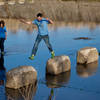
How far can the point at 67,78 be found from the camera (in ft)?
32.0

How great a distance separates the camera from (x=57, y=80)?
371 inches

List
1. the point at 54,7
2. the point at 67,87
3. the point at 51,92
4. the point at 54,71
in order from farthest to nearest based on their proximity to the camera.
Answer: the point at 54,7, the point at 54,71, the point at 67,87, the point at 51,92

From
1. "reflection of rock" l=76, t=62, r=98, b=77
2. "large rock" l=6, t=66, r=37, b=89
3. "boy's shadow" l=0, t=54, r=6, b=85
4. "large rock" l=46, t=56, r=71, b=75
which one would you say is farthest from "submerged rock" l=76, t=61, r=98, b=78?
"boy's shadow" l=0, t=54, r=6, b=85

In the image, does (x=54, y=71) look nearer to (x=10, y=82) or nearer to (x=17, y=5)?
(x=10, y=82)

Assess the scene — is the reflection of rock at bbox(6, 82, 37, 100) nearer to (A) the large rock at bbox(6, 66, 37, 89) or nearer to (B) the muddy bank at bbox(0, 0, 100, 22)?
(A) the large rock at bbox(6, 66, 37, 89)

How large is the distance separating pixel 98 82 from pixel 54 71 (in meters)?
1.66

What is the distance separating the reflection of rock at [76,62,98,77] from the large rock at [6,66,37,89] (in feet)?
7.96

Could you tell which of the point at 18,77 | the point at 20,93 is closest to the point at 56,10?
the point at 18,77

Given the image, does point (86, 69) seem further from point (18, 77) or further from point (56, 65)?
point (18, 77)

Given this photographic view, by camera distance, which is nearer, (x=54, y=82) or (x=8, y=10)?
(x=54, y=82)

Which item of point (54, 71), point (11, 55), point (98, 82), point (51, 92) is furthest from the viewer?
point (11, 55)

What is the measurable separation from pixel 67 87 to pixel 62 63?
187 centimetres

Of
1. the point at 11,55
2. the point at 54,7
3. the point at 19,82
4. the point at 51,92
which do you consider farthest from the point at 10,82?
the point at 54,7

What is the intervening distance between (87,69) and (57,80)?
7.32ft
